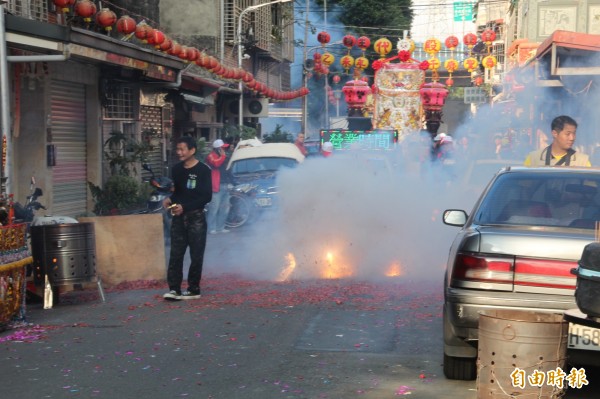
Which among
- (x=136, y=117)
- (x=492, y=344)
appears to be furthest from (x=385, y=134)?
(x=492, y=344)

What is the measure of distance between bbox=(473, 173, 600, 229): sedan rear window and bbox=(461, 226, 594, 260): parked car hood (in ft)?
1.56

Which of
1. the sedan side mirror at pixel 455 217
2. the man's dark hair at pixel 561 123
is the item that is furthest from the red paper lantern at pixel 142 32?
the sedan side mirror at pixel 455 217

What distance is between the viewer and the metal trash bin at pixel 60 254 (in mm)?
9805

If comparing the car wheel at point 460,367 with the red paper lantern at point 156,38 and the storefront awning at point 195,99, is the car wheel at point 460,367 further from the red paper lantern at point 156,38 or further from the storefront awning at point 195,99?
the storefront awning at point 195,99

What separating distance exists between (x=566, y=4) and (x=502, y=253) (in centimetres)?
2638

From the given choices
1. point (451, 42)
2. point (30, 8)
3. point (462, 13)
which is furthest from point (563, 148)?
point (462, 13)

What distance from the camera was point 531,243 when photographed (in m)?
5.92

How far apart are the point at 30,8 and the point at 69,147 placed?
9.52 ft

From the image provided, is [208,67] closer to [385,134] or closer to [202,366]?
[385,134]

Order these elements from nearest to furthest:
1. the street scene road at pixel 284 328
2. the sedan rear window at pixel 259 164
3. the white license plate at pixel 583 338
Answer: the white license plate at pixel 583 338 < the street scene road at pixel 284 328 < the sedan rear window at pixel 259 164

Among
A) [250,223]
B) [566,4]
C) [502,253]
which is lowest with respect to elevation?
[250,223]

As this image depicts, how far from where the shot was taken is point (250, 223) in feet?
65.1

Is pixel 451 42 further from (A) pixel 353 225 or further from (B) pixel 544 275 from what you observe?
(B) pixel 544 275

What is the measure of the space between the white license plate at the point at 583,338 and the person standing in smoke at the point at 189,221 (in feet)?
17.9
